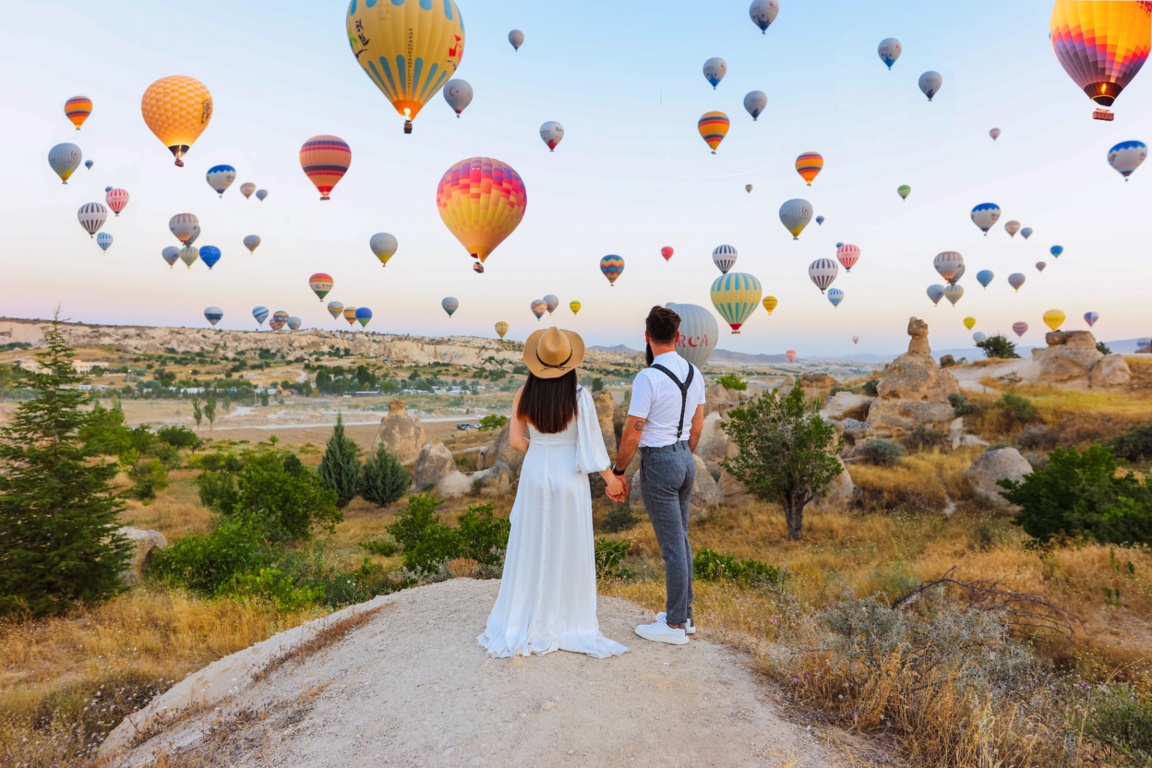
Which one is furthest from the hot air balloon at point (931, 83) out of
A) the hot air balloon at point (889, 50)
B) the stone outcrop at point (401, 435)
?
the stone outcrop at point (401, 435)

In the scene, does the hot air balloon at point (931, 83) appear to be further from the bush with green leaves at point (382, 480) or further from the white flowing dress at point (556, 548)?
the white flowing dress at point (556, 548)

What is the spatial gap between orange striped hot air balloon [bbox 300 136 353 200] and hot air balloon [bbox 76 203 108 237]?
28.9 metres

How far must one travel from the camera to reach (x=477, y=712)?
3.97m

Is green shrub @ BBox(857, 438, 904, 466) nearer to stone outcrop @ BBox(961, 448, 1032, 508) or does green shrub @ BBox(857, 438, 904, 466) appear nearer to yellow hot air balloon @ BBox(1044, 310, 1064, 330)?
stone outcrop @ BBox(961, 448, 1032, 508)

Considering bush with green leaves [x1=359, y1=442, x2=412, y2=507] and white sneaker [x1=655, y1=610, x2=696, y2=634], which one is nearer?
white sneaker [x1=655, y1=610, x2=696, y2=634]

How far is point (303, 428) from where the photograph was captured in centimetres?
5188

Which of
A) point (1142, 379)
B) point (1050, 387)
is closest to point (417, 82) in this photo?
point (1050, 387)

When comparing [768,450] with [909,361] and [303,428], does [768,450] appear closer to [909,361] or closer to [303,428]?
[909,361]

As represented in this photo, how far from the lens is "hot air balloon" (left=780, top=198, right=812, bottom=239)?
3694 centimetres

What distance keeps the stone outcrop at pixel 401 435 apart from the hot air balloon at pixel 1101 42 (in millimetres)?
28660

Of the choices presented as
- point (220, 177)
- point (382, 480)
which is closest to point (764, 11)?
point (382, 480)

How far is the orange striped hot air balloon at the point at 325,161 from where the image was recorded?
89.5 feet

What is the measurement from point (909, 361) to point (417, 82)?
24.5m

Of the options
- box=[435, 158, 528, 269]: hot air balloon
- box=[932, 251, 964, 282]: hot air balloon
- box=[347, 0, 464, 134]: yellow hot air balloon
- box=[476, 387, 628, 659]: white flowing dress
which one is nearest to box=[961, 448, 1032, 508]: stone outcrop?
box=[435, 158, 528, 269]: hot air balloon
